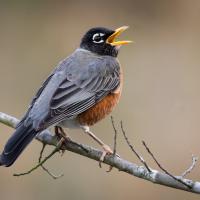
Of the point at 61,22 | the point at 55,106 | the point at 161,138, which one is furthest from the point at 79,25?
the point at 55,106

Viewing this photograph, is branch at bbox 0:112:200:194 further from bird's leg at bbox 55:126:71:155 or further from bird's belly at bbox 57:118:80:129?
bird's belly at bbox 57:118:80:129

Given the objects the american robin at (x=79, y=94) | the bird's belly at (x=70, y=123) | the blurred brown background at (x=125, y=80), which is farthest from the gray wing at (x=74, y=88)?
the blurred brown background at (x=125, y=80)

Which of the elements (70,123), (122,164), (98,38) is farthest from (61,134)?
(98,38)

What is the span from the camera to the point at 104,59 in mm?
7707

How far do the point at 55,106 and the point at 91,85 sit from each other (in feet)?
2.06

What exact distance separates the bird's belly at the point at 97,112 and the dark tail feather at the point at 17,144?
66 cm

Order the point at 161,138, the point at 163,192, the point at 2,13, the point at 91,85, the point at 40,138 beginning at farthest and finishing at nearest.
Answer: the point at 2,13 < the point at 161,138 < the point at 163,192 < the point at 91,85 < the point at 40,138

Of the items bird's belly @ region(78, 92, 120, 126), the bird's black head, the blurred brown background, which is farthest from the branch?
the blurred brown background

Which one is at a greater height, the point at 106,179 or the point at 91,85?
the point at 91,85

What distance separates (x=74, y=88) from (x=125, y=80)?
589cm

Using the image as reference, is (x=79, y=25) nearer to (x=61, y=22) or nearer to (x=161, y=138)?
(x=61, y=22)

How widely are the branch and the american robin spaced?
0.12 m

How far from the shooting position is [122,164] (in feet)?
20.0

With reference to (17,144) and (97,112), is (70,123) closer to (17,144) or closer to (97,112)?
(97,112)
